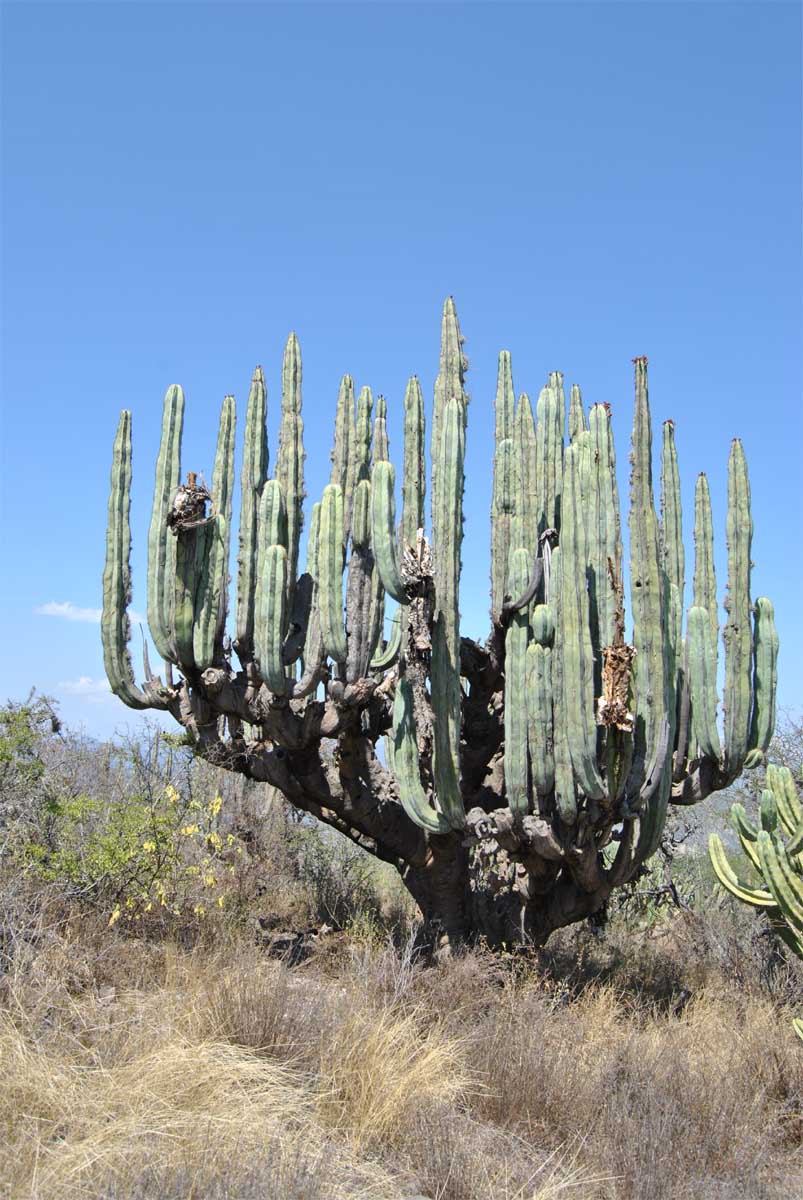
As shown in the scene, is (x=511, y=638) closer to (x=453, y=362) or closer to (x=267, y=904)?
(x=453, y=362)

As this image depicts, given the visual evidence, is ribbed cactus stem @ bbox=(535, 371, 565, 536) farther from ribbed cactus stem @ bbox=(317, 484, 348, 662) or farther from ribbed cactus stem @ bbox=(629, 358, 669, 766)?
ribbed cactus stem @ bbox=(317, 484, 348, 662)

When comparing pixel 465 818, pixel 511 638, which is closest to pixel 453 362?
pixel 511 638

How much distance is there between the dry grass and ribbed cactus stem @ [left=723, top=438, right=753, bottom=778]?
6.42 feet

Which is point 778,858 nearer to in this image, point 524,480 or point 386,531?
point 386,531

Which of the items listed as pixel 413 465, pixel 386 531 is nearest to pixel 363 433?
pixel 413 465

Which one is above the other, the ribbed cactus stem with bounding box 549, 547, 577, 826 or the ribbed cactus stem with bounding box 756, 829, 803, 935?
the ribbed cactus stem with bounding box 549, 547, 577, 826

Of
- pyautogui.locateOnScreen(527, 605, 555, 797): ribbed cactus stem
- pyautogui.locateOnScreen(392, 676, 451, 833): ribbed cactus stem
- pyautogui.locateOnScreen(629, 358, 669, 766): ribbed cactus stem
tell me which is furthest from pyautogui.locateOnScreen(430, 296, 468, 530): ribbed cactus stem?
pyautogui.locateOnScreen(392, 676, 451, 833): ribbed cactus stem

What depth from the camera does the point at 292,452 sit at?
8.10m

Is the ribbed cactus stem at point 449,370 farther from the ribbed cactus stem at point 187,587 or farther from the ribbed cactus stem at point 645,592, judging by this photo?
the ribbed cactus stem at point 187,587

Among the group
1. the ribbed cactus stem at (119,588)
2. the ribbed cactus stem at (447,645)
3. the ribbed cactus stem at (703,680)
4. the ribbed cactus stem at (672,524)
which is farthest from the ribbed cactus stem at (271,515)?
the ribbed cactus stem at (703,680)

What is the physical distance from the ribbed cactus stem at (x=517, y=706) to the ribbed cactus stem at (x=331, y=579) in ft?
4.02

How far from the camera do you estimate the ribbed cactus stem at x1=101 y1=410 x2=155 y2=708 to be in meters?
7.84

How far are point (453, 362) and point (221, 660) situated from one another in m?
3.02

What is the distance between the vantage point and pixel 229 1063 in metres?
4.96
